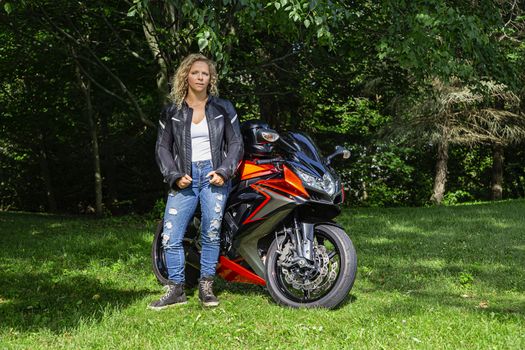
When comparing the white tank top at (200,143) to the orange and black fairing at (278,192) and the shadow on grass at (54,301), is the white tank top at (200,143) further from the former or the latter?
the shadow on grass at (54,301)

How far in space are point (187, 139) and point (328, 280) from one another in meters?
1.43

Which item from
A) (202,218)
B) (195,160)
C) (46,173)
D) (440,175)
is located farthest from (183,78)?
(440,175)

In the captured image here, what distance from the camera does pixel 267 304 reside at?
470 cm

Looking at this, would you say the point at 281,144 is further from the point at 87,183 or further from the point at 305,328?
the point at 87,183

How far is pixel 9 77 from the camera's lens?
1611 cm

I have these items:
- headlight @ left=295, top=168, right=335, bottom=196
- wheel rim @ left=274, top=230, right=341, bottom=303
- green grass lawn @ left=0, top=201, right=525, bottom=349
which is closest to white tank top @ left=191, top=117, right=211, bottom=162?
headlight @ left=295, top=168, right=335, bottom=196

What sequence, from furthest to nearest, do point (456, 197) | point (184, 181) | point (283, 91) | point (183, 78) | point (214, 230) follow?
point (456, 197) < point (283, 91) < point (183, 78) < point (214, 230) < point (184, 181)

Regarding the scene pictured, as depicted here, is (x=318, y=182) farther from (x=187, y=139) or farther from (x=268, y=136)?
(x=187, y=139)

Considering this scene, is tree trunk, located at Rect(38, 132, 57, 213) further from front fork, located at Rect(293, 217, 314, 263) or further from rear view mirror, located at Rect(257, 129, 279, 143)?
front fork, located at Rect(293, 217, 314, 263)

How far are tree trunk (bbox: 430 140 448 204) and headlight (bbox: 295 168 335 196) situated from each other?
1649 centimetres

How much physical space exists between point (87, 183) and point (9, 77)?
3690 millimetres

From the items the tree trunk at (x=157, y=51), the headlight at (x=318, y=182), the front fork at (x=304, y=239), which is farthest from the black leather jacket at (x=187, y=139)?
the tree trunk at (x=157, y=51)

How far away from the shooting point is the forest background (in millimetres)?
8016

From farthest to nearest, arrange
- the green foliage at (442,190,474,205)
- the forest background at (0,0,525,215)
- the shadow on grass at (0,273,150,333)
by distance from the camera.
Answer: the green foliage at (442,190,474,205) < the forest background at (0,0,525,215) < the shadow on grass at (0,273,150,333)
